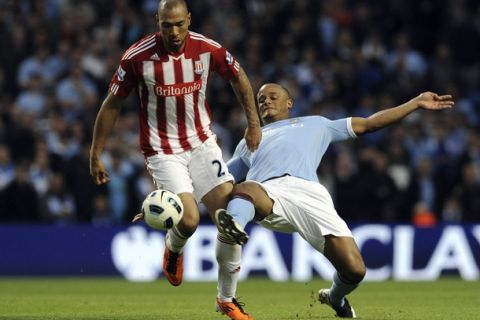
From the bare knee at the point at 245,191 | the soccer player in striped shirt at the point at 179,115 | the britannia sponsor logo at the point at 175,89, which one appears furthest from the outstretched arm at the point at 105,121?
the bare knee at the point at 245,191

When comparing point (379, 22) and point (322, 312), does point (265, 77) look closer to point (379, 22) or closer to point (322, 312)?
point (379, 22)

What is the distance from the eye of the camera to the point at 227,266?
28.6 ft

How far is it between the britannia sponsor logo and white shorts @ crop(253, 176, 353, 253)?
3.00 ft

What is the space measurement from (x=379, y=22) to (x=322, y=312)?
34.0 feet

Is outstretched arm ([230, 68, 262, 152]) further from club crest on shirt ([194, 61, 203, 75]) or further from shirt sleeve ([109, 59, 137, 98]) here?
shirt sleeve ([109, 59, 137, 98])

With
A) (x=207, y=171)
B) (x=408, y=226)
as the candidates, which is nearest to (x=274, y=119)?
(x=207, y=171)

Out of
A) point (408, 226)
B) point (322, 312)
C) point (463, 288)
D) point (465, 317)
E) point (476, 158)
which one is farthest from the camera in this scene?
point (476, 158)

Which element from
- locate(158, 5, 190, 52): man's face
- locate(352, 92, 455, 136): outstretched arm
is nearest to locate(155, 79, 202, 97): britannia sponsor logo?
locate(158, 5, 190, 52): man's face

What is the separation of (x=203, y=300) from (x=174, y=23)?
3961mm

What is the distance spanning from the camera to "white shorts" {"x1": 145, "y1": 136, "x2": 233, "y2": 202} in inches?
346

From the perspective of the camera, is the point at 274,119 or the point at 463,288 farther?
the point at 463,288

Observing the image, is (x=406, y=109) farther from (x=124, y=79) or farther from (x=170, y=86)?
(x=124, y=79)

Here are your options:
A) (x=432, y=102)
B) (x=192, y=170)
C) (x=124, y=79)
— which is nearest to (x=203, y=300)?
(x=192, y=170)

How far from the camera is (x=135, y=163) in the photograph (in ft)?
54.6
